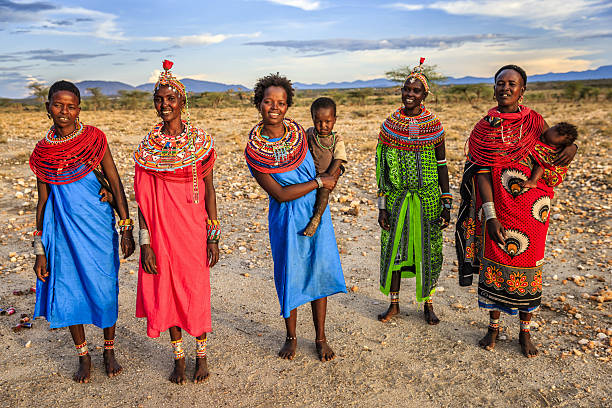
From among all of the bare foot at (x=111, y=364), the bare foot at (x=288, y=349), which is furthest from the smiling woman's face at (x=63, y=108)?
the bare foot at (x=288, y=349)

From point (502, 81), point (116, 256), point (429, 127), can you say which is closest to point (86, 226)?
point (116, 256)

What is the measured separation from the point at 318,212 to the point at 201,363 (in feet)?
4.51

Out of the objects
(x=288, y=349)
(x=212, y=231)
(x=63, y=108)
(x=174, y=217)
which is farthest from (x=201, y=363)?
(x=63, y=108)

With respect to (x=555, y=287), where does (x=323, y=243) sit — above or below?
above

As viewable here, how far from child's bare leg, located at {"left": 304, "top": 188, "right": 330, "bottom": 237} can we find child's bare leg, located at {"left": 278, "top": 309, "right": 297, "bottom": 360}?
68cm

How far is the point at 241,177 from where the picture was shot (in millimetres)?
9617

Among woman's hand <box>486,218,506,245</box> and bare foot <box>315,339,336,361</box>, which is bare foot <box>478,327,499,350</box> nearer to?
woman's hand <box>486,218,506,245</box>

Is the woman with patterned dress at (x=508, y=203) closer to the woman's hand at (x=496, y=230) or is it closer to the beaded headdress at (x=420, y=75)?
the woman's hand at (x=496, y=230)

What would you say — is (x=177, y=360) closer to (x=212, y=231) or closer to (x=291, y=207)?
(x=212, y=231)

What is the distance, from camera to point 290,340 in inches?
140

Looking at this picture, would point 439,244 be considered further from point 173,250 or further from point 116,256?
point 116,256

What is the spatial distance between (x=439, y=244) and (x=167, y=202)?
2304 millimetres

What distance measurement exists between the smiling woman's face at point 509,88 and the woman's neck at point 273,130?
1501mm

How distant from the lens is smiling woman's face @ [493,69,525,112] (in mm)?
3176
